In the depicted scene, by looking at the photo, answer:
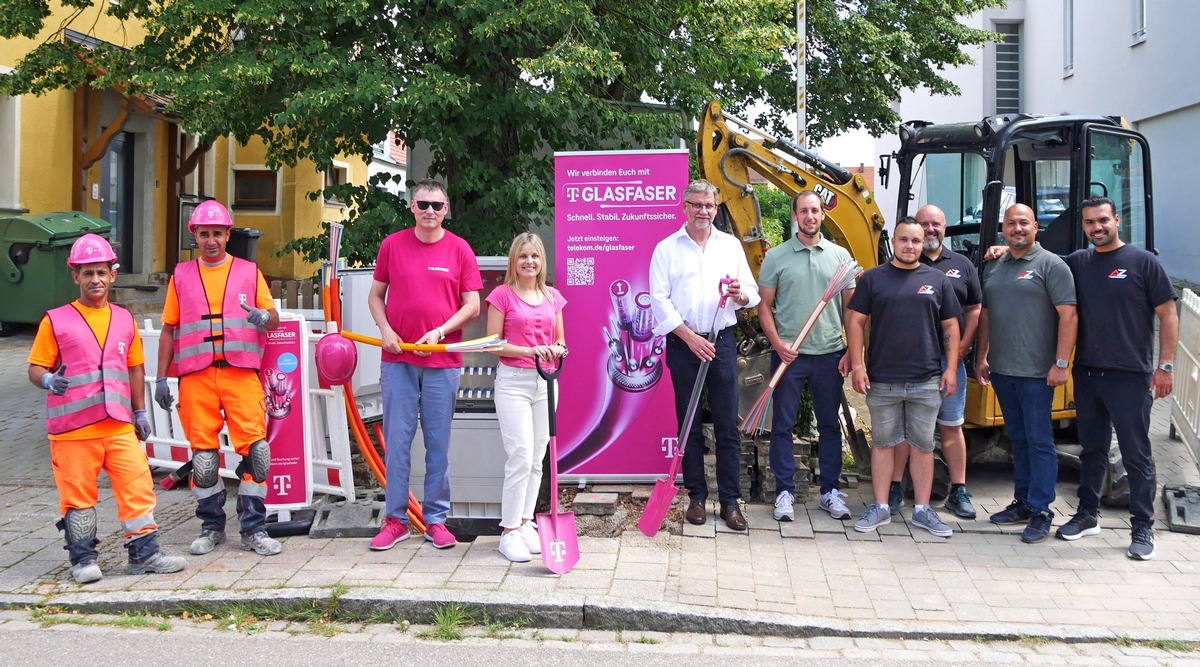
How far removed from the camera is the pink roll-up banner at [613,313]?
6609mm

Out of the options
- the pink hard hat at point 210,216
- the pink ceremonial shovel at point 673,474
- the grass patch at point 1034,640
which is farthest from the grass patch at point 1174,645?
the pink hard hat at point 210,216

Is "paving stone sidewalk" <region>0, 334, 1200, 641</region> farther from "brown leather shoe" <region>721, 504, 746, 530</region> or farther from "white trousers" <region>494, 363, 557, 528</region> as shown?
"white trousers" <region>494, 363, 557, 528</region>

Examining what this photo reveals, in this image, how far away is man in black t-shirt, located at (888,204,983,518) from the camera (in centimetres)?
631

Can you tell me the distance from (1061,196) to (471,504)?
4578mm

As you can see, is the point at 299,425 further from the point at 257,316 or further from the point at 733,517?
the point at 733,517

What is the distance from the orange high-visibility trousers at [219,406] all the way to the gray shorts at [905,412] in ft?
11.8

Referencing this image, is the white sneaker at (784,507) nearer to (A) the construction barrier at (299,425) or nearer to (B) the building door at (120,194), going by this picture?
(A) the construction barrier at (299,425)

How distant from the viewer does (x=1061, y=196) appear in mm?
7152

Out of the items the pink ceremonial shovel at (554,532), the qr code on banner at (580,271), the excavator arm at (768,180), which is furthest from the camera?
the excavator arm at (768,180)

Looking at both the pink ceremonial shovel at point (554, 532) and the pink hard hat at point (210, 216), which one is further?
the pink hard hat at point (210, 216)

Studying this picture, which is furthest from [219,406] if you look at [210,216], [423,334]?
[423,334]

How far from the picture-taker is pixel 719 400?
6090 millimetres

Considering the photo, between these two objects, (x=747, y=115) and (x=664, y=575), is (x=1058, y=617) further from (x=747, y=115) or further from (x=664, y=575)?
(x=747, y=115)

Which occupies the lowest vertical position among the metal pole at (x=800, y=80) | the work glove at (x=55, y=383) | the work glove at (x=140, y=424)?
the work glove at (x=140, y=424)
